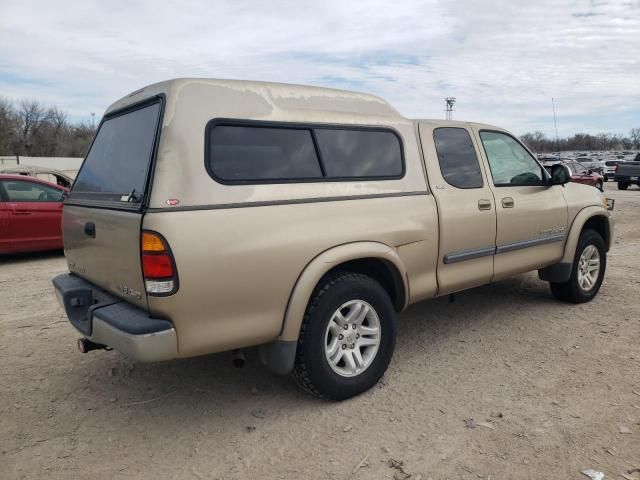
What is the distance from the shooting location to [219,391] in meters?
3.63

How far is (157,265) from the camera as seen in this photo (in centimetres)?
261

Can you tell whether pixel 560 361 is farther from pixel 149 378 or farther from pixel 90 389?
pixel 90 389

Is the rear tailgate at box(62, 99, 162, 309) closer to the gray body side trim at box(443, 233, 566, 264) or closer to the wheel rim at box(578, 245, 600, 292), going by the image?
the gray body side trim at box(443, 233, 566, 264)

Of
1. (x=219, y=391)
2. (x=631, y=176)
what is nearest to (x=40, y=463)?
(x=219, y=391)

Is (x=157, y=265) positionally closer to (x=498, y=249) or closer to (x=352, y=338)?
(x=352, y=338)

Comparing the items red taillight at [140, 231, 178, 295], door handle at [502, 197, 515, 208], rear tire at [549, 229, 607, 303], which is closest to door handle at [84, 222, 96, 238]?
red taillight at [140, 231, 178, 295]

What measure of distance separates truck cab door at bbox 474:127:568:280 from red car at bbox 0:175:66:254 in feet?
21.7

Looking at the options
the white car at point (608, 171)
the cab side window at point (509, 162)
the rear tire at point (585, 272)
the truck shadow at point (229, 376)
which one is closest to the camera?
the truck shadow at point (229, 376)

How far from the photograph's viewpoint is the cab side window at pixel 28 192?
827cm

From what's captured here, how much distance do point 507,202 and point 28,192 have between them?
7.67 m

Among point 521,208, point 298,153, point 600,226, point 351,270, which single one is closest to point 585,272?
point 600,226

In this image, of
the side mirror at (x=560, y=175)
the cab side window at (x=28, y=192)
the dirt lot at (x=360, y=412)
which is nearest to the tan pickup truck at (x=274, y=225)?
the dirt lot at (x=360, y=412)

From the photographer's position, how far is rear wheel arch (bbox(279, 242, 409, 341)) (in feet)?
9.92

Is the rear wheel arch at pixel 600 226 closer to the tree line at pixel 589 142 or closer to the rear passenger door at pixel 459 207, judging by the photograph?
the rear passenger door at pixel 459 207
